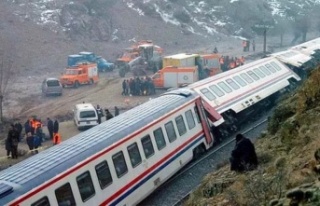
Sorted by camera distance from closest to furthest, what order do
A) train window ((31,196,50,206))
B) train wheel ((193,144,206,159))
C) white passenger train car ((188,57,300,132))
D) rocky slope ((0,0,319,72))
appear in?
train window ((31,196,50,206))
train wheel ((193,144,206,159))
white passenger train car ((188,57,300,132))
rocky slope ((0,0,319,72))

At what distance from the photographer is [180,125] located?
51.0 ft

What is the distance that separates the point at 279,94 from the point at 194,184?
11.6 m

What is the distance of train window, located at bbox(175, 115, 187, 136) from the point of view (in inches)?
608

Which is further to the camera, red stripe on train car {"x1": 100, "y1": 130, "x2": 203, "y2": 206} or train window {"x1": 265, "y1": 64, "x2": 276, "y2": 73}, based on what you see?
train window {"x1": 265, "y1": 64, "x2": 276, "y2": 73}

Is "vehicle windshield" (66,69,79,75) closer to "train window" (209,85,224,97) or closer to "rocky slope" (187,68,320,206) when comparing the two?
"train window" (209,85,224,97)

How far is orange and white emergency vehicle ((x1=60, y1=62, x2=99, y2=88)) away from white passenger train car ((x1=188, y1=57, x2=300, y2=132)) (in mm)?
14762

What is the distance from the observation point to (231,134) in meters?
19.6

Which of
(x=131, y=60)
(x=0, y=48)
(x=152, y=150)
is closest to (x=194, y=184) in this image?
(x=152, y=150)

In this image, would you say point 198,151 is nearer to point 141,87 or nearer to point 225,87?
point 225,87

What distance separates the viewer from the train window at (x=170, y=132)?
14.8 m

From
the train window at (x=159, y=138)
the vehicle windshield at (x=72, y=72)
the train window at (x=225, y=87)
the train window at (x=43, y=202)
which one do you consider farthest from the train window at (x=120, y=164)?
the vehicle windshield at (x=72, y=72)

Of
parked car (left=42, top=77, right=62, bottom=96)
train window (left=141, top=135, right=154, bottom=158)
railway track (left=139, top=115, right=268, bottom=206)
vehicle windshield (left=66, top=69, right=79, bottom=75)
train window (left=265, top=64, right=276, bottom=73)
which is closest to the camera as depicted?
train window (left=141, top=135, right=154, bottom=158)

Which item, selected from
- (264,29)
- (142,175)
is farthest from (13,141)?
(264,29)

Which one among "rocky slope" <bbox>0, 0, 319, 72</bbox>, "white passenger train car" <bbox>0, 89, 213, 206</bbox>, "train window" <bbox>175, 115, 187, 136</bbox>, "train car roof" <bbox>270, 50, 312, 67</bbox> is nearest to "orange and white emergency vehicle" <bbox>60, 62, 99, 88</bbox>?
"rocky slope" <bbox>0, 0, 319, 72</bbox>
